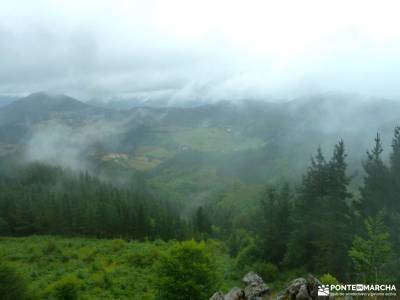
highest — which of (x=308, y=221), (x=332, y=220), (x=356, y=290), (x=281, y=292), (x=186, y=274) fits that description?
(x=332, y=220)

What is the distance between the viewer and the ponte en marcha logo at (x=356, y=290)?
1701cm

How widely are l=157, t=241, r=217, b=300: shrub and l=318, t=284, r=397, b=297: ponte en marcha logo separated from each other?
482 inches

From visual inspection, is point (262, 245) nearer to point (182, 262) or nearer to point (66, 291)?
point (182, 262)

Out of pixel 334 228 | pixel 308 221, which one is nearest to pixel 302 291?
pixel 334 228

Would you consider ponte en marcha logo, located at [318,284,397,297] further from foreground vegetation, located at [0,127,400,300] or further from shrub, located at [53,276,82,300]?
shrub, located at [53,276,82,300]

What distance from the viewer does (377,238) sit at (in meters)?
23.7

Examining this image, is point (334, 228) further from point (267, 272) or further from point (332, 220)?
point (267, 272)

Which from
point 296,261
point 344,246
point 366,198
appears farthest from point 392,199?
point 296,261

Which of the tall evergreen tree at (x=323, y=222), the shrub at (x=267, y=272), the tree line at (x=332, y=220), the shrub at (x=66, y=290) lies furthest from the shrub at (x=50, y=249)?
the tall evergreen tree at (x=323, y=222)

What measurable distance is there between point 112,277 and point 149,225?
58.7 metres

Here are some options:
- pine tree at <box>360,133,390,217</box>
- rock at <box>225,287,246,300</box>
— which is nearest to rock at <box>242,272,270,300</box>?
rock at <box>225,287,246,300</box>

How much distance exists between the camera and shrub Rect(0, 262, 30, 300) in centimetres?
2627

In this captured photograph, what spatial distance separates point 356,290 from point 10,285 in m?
23.7

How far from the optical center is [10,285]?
2666 cm
